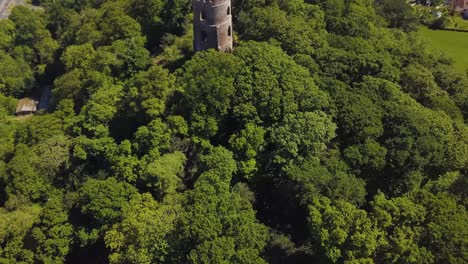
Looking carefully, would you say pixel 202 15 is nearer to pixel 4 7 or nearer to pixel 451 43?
pixel 451 43

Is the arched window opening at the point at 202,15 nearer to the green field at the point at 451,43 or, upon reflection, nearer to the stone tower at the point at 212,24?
the stone tower at the point at 212,24

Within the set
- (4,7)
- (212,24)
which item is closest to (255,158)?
(212,24)

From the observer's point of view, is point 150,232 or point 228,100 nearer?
point 150,232

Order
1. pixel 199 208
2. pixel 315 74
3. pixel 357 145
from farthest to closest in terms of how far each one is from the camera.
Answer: pixel 315 74
pixel 357 145
pixel 199 208

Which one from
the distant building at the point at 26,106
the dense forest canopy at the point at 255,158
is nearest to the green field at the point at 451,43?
the dense forest canopy at the point at 255,158

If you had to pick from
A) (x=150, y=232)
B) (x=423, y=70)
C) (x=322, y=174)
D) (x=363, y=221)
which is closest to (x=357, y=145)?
(x=322, y=174)

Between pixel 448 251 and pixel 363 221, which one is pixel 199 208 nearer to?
pixel 363 221
